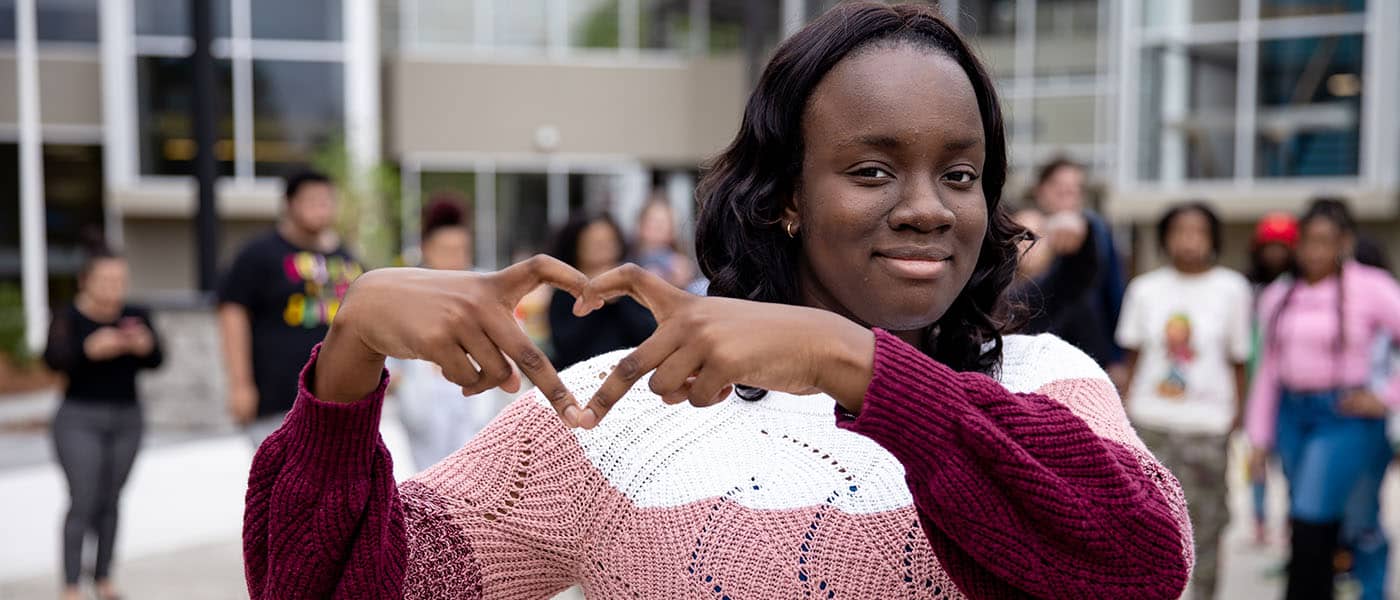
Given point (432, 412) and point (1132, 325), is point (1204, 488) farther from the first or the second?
point (432, 412)

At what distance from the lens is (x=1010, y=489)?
4.40 ft

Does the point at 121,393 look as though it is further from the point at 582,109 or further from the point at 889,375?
the point at 582,109

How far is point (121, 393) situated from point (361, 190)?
35.7 feet

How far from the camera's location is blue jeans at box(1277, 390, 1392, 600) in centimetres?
571

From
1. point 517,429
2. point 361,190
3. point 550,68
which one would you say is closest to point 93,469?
point 517,429

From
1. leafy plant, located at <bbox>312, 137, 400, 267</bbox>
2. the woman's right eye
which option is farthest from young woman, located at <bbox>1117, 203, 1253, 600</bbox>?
leafy plant, located at <bbox>312, 137, 400, 267</bbox>

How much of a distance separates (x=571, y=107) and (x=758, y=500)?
70.4 feet

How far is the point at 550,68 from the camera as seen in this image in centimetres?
2250

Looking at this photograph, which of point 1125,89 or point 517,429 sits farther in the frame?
point 1125,89

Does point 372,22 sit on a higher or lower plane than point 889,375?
higher

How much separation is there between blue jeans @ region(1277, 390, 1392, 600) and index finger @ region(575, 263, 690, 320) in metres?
5.18

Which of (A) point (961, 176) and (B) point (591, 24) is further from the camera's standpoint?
(B) point (591, 24)

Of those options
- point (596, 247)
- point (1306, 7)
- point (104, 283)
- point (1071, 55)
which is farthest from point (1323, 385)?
point (1071, 55)

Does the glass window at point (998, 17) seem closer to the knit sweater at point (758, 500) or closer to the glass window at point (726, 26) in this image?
the glass window at point (726, 26)
